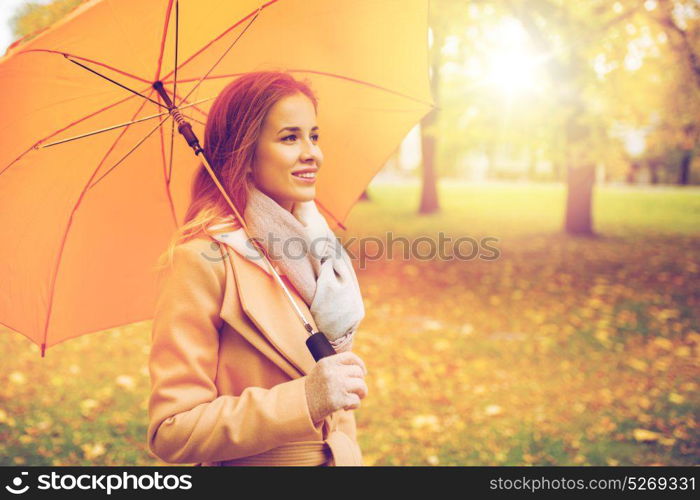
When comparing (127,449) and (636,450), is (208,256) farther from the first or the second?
(636,450)

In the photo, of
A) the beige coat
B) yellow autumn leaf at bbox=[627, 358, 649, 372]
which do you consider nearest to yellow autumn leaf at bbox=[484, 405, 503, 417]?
yellow autumn leaf at bbox=[627, 358, 649, 372]

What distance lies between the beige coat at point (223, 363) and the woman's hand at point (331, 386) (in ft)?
0.09

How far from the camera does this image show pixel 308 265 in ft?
5.90

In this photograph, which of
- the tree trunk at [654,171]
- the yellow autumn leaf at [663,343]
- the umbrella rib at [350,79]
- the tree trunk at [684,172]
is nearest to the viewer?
the umbrella rib at [350,79]

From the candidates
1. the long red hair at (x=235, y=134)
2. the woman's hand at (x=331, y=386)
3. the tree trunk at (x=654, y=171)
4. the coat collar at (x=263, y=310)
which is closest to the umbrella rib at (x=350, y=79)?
the long red hair at (x=235, y=134)

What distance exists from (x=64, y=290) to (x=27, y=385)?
12.5 ft

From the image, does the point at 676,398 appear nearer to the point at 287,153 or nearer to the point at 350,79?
the point at 350,79

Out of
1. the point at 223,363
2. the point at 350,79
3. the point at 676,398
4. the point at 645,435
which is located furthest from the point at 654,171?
the point at 223,363

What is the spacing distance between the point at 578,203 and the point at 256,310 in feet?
43.6

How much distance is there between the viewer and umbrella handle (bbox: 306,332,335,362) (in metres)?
1.62

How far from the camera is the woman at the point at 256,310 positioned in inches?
60.2

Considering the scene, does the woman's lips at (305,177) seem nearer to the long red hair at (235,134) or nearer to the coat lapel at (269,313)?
the long red hair at (235,134)

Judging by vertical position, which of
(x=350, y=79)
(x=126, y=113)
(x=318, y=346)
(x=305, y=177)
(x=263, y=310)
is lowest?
(x=318, y=346)

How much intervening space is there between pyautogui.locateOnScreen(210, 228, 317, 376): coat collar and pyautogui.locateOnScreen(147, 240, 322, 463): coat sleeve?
0.21 feet
